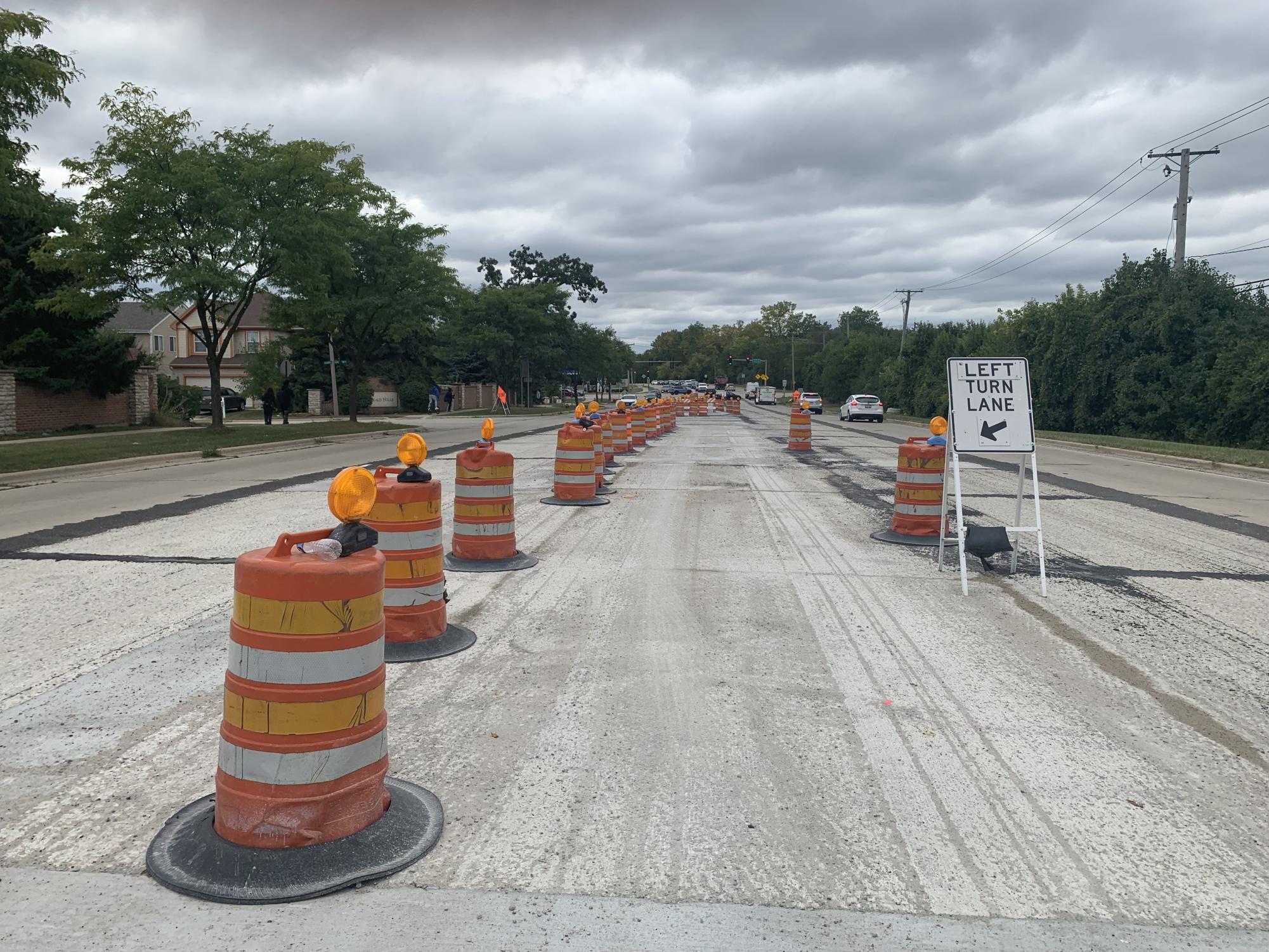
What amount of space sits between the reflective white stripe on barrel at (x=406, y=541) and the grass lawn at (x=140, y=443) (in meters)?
14.4

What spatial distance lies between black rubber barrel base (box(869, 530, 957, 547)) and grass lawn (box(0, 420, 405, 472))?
15.3 m

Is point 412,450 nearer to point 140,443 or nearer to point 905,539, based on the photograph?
point 905,539

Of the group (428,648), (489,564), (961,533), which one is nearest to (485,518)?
(489,564)

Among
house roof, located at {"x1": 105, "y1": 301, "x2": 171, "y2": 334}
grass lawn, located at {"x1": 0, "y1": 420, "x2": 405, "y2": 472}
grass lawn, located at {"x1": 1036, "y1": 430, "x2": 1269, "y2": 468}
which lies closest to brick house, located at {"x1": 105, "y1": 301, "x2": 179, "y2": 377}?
house roof, located at {"x1": 105, "y1": 301, "x2": 171, "y2": 334}

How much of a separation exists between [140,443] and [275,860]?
22.4 metres

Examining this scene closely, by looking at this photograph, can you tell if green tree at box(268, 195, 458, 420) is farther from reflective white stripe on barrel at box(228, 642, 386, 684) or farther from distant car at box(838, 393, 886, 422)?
reflective white stripe on barrel at box(228, 642, 386, 684)

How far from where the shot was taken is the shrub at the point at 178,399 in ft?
115

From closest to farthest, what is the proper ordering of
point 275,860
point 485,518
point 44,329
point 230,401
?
point 275,860 < point 485,518 < point 44,329 < point 230,401

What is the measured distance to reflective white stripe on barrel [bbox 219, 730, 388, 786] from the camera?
350cm

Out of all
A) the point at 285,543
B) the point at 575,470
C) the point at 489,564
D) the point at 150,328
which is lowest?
the point at 489,564

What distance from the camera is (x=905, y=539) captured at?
34.6 ft

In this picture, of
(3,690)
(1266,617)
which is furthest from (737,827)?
(1266,617)

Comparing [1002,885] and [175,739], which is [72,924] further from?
[1002,885]

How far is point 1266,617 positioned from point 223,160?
25590 millimetres
